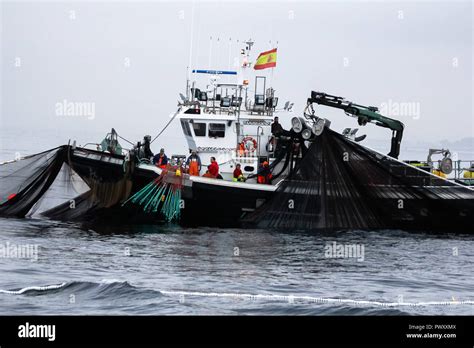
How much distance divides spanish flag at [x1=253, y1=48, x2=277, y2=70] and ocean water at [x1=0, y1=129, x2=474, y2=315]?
6.62 m

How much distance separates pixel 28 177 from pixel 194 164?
16.8 ft

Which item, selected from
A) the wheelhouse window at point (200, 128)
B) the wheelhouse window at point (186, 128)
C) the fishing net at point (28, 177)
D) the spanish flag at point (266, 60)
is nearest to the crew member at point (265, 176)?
the wheelhouse window at point (200, 128)

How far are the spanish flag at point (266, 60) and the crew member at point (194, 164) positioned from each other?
4241 mm

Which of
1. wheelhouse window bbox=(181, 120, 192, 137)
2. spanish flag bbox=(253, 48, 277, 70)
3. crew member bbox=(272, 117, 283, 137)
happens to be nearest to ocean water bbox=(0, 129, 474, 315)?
crew member bbox=(272, 117, 283, 137)

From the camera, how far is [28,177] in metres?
23.0

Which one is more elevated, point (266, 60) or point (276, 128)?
point (266, 60)

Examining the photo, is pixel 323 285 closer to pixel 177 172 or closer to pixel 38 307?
pixel 38 307

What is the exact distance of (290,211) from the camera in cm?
2353

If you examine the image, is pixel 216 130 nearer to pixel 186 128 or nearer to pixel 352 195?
pixel 186 128

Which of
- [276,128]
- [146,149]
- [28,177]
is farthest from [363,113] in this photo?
[28,177]

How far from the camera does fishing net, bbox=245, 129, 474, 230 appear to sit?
76.1 ft

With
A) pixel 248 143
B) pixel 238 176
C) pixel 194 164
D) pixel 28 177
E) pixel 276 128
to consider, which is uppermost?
pixel 276 128

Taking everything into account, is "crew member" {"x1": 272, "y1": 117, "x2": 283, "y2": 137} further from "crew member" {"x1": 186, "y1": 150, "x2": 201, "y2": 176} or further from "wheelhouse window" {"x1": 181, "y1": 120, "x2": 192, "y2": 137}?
"wheelhouse window" {"x1": 181, "y1": 120, "x2": 192, "y2": 137}
